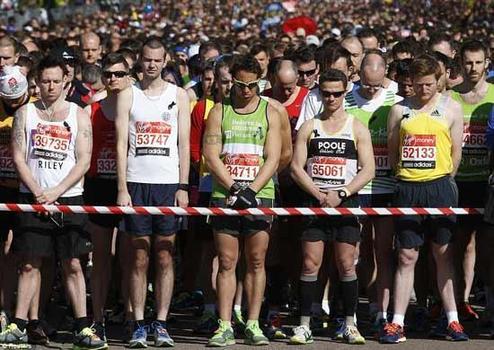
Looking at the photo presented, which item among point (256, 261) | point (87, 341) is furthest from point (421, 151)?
point (87, 341)

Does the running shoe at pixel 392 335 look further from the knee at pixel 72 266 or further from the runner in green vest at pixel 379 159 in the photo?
the knee at pixel 72 266

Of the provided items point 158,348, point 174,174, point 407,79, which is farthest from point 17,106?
point 407,79

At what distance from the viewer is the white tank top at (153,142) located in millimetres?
11602

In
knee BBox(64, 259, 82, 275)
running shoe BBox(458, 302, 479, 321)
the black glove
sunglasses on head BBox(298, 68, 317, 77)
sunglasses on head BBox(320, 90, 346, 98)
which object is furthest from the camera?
sunglasses on head BBox(298, 68, 317, 77)

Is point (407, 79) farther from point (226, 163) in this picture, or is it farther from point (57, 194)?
point (57, 194)

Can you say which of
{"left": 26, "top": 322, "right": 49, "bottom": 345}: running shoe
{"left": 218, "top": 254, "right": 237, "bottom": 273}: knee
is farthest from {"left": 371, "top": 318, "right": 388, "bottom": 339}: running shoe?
{"left": 26, "top": 322, "right": 49, "bottom": 345}: running shoe

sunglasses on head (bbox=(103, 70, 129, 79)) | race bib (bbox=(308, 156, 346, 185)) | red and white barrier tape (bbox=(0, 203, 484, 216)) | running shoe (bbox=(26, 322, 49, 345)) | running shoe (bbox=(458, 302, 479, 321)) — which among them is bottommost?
running shoe (bbox=(26, 322, 49, 345))

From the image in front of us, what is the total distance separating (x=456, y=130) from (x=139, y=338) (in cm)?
310

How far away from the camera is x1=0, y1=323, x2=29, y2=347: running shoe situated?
11320mm

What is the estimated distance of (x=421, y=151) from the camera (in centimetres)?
1159

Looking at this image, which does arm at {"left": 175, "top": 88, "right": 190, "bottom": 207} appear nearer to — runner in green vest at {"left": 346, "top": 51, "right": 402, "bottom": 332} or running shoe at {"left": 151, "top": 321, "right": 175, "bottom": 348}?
running shoe at {"left": 151, "top": 321, "right": 175, "bottom": 348}

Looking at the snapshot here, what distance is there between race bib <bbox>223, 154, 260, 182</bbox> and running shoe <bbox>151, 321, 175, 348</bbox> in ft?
4.45

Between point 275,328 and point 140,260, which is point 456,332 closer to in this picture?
point 275,328

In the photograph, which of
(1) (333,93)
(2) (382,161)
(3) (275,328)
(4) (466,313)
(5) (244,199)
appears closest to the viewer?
(5) (244,199)
